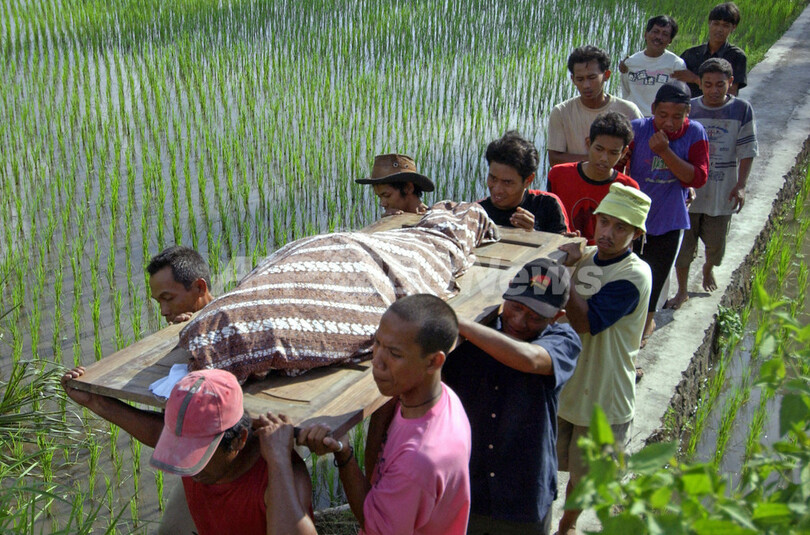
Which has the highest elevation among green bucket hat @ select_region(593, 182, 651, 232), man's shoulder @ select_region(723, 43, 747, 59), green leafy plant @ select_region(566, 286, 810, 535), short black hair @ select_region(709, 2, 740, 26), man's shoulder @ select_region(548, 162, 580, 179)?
short black hair @ select_region(709, 2, 740, 26)

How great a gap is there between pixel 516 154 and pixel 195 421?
5.26 feet

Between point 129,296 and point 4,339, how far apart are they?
0.66m

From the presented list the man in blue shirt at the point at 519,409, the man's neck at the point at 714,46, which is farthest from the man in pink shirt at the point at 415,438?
the man's neck at the point at 714,46

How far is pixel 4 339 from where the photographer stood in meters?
3.87

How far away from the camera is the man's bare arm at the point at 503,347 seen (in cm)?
189

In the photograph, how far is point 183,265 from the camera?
2480 mm

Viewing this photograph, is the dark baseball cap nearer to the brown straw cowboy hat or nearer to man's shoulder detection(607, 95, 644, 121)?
the brown straw cowboy hat

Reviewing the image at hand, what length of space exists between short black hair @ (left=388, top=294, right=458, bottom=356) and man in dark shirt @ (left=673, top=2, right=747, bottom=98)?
141 inches

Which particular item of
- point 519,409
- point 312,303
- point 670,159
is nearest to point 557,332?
point 519,409

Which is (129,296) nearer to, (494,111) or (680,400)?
(680,400)

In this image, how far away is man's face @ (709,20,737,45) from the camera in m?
4.82

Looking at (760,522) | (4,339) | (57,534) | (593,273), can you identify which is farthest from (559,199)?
(4,339)

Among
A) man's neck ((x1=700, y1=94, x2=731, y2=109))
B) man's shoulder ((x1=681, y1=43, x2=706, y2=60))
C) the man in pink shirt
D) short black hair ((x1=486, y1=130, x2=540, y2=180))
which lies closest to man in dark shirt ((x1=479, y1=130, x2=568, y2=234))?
short black hair ((x1=486, y1=130, x2=540, y2=180))

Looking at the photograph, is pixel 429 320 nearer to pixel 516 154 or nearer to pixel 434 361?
pixel 434 361
